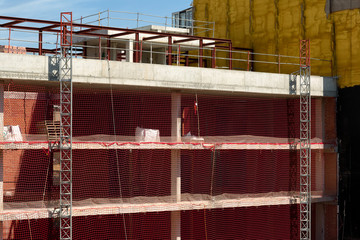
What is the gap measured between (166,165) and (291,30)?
975cm

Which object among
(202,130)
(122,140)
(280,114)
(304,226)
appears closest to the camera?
(122,140)

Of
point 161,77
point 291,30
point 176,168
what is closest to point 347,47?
point 291,30

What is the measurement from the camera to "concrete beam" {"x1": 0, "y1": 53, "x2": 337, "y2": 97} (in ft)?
69.1

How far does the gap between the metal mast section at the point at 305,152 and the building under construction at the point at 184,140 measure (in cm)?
8

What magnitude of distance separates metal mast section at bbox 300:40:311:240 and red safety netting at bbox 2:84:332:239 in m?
0.50

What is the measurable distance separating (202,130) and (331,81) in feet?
24.4

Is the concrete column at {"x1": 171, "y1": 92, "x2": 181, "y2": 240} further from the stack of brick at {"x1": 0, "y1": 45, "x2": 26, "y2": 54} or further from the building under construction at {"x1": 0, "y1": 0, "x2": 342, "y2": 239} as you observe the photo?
the stack of brick at {"x1": 0, "y1": 45, "x2": 26, "y2": 54}

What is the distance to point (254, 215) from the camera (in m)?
30.0

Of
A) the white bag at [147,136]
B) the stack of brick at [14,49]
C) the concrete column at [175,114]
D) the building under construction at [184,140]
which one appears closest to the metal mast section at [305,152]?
the building under construction at [184,140]

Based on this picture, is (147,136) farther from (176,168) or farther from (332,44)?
(332,44)

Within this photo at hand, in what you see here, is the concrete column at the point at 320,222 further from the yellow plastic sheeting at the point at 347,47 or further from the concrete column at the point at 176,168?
the concrete column at the point at 176,168

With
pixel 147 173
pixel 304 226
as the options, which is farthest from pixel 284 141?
pixel 147 173

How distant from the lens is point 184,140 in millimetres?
25281

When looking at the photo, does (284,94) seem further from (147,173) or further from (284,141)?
(147,173)
